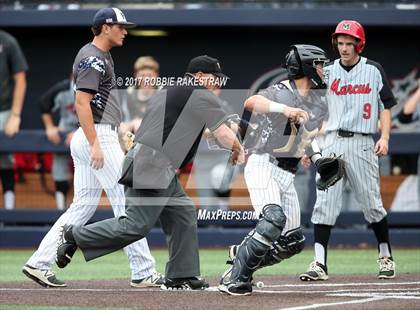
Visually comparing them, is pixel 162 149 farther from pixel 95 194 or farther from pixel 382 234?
pixel 382 234

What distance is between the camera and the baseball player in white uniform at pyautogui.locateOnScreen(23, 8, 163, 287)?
25.3ft

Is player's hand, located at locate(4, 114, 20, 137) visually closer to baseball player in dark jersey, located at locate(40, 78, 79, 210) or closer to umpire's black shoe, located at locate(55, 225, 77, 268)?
baseball player in dark jersey, located at locate(40, 78, 79, 210)

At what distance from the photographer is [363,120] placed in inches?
338

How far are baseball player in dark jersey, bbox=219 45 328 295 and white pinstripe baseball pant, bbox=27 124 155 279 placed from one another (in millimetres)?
781

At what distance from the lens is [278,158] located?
24.4 ft

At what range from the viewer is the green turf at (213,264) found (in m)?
9.09

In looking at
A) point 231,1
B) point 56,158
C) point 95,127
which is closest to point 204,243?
point 56,158

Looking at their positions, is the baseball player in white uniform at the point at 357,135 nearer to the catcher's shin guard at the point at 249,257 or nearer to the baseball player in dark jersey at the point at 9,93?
the catcher's shin guard at the point at 249,257

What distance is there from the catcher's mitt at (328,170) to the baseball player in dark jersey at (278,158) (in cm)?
12

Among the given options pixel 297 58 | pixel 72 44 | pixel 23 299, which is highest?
pixel 72 44

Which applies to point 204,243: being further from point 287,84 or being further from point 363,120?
point 287,84

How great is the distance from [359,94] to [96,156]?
2380 millimetres

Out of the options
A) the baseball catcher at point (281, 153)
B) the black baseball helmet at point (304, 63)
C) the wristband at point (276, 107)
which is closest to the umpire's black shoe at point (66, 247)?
the baseball catcher at point (281, 153)

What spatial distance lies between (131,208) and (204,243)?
486 cm
